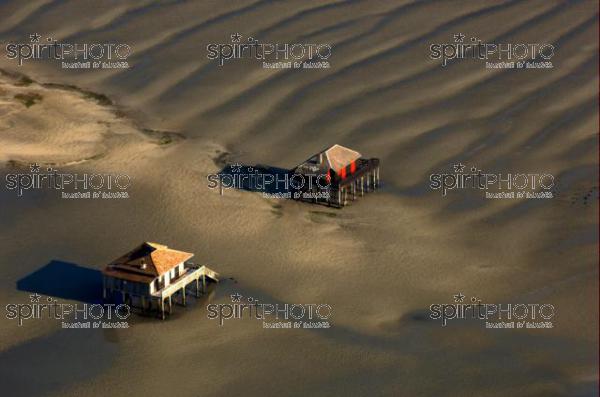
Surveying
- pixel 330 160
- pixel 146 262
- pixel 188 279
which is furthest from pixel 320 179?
pixel 146 262

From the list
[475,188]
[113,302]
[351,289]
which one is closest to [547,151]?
[475,188]

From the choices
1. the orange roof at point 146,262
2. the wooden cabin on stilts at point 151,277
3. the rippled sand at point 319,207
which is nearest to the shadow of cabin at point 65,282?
the rippled sand at point 319,207

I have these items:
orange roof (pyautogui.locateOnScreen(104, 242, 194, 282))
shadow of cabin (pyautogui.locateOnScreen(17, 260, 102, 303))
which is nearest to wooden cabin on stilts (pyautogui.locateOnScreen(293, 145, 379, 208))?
orange roof (pyautogui.locateOnScreen(104, 242, 194, 282))

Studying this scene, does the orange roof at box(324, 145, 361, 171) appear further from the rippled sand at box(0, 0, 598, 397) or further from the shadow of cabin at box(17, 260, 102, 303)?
the shadow of cabin at box(17, 260, 102, 303)

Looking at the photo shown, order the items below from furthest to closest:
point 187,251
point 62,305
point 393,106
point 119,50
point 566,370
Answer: point 119,50 < point 393,106 < point 187,251 < point 62,305 < point 566,370

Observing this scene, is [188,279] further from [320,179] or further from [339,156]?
[339,156]

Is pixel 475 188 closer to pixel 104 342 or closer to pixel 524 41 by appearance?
pixel 524 41
